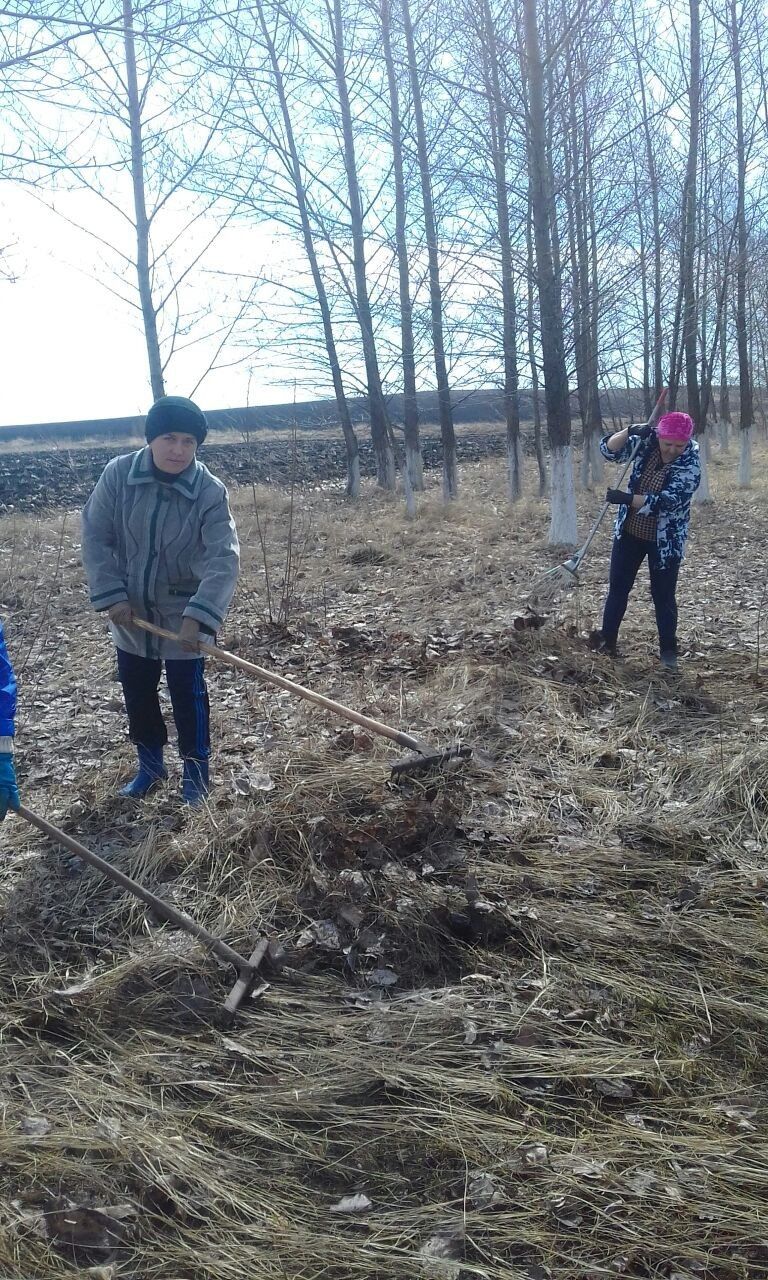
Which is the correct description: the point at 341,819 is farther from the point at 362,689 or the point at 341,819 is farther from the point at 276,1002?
the point at 362,689

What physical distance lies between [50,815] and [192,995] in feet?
5.31

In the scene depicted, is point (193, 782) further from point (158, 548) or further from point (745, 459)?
point (745, 459)

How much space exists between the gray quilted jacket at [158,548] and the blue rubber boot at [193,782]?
1.74 feet

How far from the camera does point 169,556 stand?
400cm

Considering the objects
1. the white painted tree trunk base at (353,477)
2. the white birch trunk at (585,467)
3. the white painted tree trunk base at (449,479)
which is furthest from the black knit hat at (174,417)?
the white birch trunk at (585,467)

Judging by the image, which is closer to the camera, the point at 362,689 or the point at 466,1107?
the point at 466,1107

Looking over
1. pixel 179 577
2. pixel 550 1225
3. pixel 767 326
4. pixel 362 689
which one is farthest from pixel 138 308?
pixel 767 326

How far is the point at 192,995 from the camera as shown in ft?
9.61

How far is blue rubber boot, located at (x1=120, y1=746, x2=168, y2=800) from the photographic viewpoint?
4.31 meters

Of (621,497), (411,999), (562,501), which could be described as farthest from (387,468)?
(411,999)

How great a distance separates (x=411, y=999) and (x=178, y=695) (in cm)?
188

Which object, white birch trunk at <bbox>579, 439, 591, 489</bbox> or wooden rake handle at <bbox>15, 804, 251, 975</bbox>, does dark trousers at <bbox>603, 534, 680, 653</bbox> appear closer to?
wooden rake handle at <bbox>15, 804, 251, 975</bbox>

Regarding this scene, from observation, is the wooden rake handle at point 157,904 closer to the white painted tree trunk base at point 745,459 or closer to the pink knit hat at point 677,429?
the pink knit hat at point 677,429

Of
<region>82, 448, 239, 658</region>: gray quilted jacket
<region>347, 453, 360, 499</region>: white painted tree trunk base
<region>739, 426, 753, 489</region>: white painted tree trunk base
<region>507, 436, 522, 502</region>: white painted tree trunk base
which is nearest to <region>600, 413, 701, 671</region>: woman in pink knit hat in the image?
<region>82, 448, 239, 658</region>: gray quilted jacket
